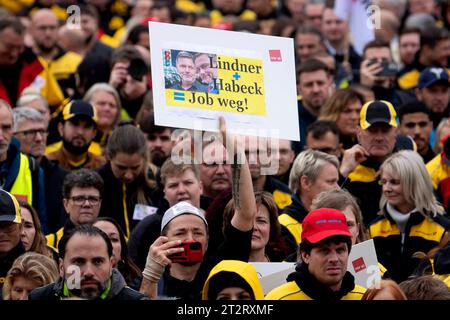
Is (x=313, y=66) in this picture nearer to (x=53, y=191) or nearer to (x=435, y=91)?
(x=435, y=91)

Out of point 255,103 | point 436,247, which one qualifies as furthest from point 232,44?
point 436,247

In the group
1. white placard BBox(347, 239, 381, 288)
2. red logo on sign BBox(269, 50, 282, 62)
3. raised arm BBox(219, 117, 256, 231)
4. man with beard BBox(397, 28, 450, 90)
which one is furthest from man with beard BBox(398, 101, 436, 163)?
raised arm BBox(219, 117, 256, 231)

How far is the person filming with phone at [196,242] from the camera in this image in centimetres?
800

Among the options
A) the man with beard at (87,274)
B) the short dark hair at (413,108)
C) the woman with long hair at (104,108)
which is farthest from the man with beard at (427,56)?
the man with beard at (87,274)

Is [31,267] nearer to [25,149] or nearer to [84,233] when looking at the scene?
[84,233]

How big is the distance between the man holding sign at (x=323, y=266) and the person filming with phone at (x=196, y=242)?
60cm

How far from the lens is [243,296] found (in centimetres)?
732

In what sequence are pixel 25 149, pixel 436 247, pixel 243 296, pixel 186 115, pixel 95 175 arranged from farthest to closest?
pixel 25 149 < pixel 95 175 < pixel 436 247 < pixel 186 115 < pixel 243 296

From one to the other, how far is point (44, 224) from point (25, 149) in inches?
35.5

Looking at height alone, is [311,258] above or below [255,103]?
below

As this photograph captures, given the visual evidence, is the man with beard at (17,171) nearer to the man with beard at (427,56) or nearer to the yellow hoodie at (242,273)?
the yellow hoodie at (242,273)

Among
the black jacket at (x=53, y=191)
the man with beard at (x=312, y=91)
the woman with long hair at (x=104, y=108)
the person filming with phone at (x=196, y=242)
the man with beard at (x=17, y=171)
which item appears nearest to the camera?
the person filming with phone at (x=196, y=242)

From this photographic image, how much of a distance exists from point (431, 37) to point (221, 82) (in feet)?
23.4

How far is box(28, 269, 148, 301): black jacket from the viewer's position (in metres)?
7.23
